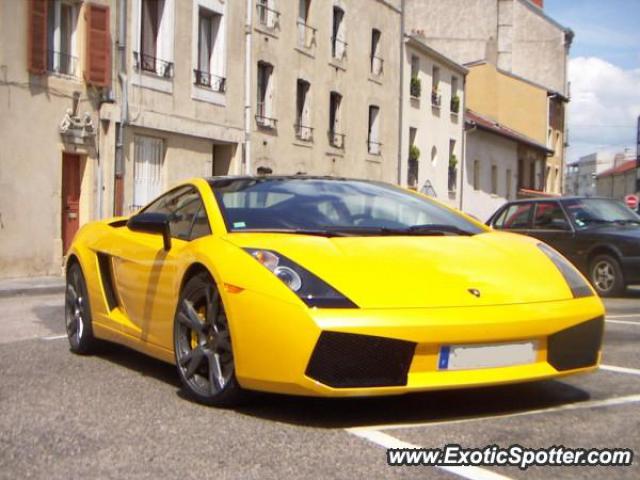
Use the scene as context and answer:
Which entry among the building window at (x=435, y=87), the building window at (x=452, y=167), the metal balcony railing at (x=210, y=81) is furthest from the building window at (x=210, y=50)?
the building window at (x=452, y=167)

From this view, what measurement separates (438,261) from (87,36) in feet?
48.2

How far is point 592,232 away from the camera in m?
13.2

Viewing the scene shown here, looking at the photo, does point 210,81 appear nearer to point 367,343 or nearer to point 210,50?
point 210,50

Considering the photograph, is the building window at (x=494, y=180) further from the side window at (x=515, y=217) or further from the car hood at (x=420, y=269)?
the car hood at (x=420, y=269)

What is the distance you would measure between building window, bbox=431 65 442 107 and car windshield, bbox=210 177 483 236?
32.5m

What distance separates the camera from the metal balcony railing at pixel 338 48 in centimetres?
2876

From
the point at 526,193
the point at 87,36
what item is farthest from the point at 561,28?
the point at 87,36

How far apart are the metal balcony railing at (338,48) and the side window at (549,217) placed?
15.6 m

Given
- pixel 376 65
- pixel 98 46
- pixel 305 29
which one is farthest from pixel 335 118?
pixel 98 46

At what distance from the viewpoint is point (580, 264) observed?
13.2 m

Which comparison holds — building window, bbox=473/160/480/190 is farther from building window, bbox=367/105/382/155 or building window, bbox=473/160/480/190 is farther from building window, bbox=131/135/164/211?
building window, bbox=131/135/164/211

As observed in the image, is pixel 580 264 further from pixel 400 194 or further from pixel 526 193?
pixel 526 193

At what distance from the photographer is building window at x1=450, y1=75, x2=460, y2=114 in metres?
40.3

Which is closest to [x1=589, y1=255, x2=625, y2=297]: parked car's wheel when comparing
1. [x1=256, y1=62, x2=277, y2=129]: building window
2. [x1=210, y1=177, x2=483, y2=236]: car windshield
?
[x1=210, y1=177, x2=483, y2=236]: car windshield
